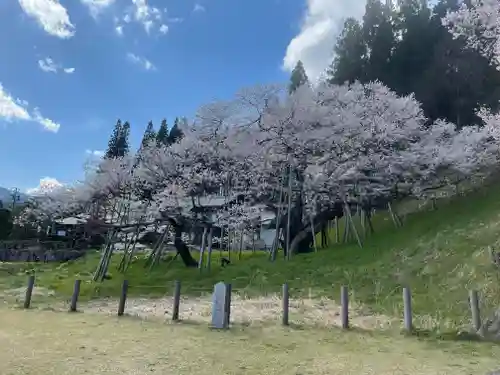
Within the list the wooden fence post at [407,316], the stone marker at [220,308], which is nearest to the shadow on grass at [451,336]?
the wooden fence post at [407,316]

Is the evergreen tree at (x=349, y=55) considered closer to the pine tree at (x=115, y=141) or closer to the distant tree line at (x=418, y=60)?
the distant tree line at (x=418, y=60)

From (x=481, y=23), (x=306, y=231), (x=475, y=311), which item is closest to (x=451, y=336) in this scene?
(x=475, y=311)

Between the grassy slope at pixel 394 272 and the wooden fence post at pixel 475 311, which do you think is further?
the grassy slope at pixel 394 272

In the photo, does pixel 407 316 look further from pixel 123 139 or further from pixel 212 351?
pixel 123 139

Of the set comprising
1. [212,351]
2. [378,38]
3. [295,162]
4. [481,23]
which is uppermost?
[378,38]

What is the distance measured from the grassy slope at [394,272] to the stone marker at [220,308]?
401 cm

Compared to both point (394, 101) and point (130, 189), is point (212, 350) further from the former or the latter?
point (394, 101)

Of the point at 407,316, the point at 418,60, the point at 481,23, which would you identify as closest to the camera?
the point at 407,316

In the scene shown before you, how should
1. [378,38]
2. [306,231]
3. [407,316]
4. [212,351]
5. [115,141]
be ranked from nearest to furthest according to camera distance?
[212,351] → [407,316] → [306,231] → [378,38] → [115,141]

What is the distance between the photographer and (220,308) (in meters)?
8.17

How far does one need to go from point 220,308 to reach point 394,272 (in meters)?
6.73

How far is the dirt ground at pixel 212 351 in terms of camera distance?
5.27m

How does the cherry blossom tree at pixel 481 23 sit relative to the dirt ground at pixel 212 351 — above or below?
above

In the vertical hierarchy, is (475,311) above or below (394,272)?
below
